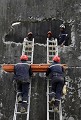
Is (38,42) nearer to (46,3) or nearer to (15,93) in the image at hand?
(46,3)

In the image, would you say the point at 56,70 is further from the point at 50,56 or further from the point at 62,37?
the point at 62,37

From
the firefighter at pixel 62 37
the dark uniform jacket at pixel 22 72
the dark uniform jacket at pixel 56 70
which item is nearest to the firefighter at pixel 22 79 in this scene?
the dark uniform jacket at pixel 22 72

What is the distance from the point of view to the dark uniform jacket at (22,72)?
7672 mm

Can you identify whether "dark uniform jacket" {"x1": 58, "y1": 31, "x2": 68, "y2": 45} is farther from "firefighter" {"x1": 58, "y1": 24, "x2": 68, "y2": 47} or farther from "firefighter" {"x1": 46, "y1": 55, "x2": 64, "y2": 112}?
"firefighter" {"x1": 46, "y1": 55, "x2": 64, "y2": 112}

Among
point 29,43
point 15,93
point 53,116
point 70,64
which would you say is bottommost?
point 53,116

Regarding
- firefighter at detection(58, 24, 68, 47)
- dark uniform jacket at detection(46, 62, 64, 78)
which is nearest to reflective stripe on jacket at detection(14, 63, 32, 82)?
dark uniform jacket at detection(46, 62, 64, 78)

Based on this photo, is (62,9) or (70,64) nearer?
(70,64)

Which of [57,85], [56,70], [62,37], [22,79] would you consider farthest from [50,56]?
[22,79]

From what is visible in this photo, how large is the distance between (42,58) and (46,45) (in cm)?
37

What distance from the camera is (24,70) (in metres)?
7.75

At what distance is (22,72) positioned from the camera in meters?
7.72

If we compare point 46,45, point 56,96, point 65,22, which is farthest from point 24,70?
point 65,22

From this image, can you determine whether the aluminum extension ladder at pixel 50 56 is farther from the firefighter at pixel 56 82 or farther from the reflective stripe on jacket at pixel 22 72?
the reflective stripe on jacket at pixel 22 72

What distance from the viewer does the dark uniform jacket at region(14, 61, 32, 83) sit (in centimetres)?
767
